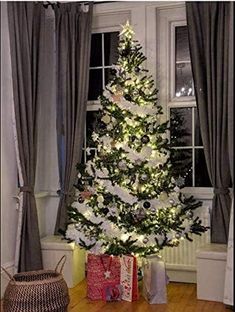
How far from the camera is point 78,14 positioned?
14.0 ft

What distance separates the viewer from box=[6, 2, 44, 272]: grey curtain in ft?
12.4

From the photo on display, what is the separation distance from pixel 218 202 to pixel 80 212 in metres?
1.17

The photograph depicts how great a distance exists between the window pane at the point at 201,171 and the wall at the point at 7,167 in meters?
1.65

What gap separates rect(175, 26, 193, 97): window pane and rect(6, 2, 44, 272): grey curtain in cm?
129

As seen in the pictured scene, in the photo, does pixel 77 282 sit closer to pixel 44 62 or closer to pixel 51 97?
pixel 51 97

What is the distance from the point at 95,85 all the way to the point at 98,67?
180mm

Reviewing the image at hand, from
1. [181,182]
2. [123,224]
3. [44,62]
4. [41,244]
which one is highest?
[44,62]

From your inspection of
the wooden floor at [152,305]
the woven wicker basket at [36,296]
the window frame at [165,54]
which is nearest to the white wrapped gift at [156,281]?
the wooden floor at [152,305]

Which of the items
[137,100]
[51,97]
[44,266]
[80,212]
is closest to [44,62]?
[51,97]

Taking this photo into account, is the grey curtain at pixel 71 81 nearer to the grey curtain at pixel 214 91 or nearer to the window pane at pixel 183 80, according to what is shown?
the window pane at pixel 183 80

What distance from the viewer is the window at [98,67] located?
4.43 metres

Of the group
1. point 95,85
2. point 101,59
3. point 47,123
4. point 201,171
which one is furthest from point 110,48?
point 201,171

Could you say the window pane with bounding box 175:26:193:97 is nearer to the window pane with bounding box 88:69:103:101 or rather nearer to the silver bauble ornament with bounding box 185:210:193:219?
the window pane with bounding box 88:69:103:101

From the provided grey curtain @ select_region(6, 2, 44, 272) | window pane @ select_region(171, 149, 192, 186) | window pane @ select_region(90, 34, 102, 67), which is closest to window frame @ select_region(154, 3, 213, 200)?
window pane @ select_region(171, 149, 192, 186)
